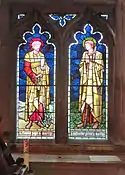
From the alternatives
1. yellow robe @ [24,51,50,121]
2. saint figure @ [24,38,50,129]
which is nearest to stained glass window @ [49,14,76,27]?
saint figure @ [24,38,50,129]

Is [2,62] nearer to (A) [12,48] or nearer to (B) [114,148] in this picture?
(A) [12,48]

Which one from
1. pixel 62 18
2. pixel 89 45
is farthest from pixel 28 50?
pixel 89 45

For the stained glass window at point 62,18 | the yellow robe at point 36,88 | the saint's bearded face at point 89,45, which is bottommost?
the yellow robe at point 36,88

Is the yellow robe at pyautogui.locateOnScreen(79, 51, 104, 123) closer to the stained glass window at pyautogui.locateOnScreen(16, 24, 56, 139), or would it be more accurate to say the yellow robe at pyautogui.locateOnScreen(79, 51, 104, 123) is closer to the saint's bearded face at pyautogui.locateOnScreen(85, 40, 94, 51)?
the saint's bearded face at pyautogui.locateOnScreen(85, 40, 94, 51)

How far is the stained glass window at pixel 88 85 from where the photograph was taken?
5.25 m

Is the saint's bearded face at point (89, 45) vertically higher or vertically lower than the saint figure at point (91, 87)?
higher

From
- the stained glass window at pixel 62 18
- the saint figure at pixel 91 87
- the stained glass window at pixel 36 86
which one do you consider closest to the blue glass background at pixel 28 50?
the stained glass window at pixel 36 86

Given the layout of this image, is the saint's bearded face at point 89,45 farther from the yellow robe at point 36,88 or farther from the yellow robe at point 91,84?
the yellow robe at point 36,88

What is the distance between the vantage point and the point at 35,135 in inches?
207

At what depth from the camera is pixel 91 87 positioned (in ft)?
17.3

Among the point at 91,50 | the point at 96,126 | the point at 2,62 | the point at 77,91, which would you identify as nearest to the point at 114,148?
the point at 96,126

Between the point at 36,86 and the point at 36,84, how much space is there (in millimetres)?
23

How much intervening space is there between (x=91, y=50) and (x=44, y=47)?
539mm

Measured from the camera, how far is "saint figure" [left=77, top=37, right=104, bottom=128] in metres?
5.27
